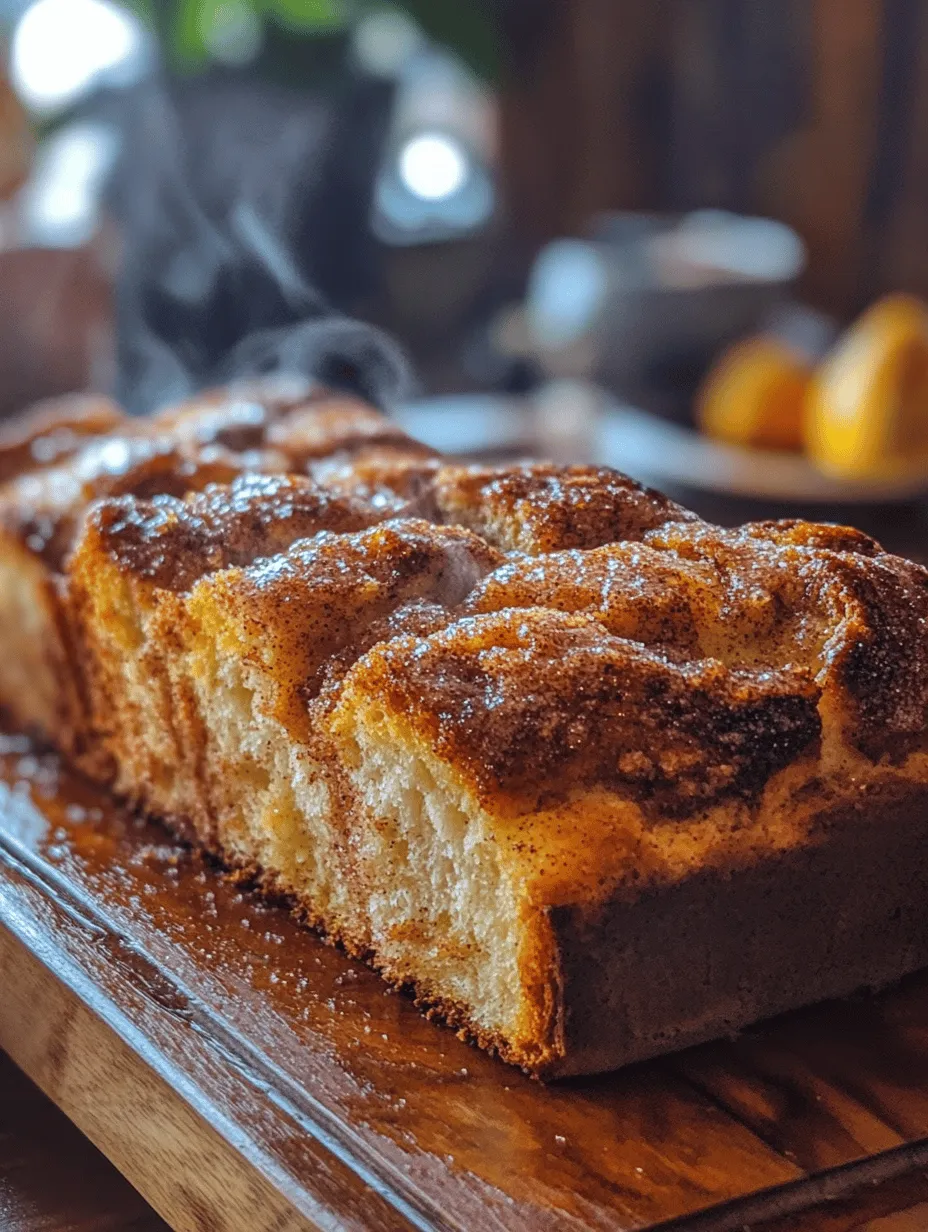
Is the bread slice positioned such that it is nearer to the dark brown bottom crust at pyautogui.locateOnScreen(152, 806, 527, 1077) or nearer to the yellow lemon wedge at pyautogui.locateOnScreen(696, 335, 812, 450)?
the dark brown bottom crust at pyautogui.locateOnScreen(152, 806, 527, 1077)

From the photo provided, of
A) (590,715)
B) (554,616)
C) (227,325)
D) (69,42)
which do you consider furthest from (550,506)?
(69,42)

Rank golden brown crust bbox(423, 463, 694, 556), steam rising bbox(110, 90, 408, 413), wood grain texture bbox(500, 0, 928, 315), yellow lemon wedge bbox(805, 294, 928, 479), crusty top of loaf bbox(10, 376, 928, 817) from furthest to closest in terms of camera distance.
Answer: wood grain texture bbox(500, 0, 928, 315)
yellow lemon wedge bbox(805, 294, 928, 479)
steam rising bbox(110, 90, 408, 413)
golden brown crust bbox(423, 463, 694, 556)
crusty top of loaf bbox(10, 376, 928, 817)

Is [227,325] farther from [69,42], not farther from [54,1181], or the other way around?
[69,42]

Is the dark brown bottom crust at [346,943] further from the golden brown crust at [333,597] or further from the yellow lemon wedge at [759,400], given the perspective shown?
the yellow lemon wedge at [759,400]

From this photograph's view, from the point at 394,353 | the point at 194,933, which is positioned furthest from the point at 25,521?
the point at 394,353

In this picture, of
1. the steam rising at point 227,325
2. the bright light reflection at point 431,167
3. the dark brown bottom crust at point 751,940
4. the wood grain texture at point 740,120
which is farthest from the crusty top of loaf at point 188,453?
the bright light reflection at point 431,167

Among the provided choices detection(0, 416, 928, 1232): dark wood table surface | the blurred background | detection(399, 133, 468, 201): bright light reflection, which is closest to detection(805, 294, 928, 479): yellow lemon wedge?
the blurred background

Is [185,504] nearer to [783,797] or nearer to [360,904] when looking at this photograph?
[360,904]
